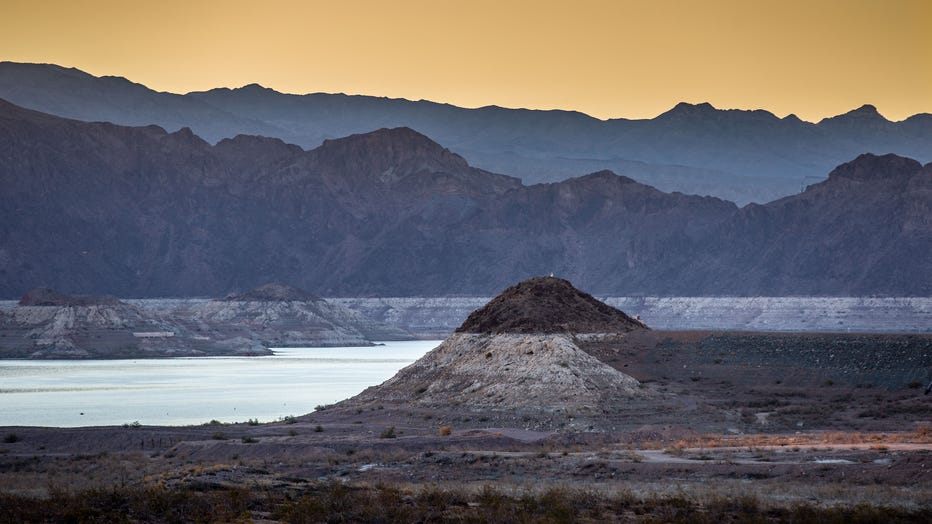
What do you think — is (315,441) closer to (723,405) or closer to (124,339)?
(723,405)

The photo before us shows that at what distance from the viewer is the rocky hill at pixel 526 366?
194 feet

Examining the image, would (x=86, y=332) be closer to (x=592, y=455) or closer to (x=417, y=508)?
(x=592, y=455)

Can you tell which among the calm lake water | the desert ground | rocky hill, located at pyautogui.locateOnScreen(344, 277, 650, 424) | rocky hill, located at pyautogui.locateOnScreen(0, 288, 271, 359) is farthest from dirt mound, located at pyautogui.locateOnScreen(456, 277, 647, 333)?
rocky hill, located at pyautogui.locateOnScreen(0, 288, 271, 359)

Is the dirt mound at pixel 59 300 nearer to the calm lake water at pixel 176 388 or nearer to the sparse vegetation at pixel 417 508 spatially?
the calm lake water at pixel 176 388

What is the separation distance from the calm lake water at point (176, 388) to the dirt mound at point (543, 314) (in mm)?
12440

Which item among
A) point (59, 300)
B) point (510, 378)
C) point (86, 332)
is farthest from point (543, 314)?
point (59, 300)

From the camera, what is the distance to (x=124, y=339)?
165625mm

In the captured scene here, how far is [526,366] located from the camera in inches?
2445

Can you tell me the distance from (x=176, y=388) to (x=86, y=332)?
215 ft

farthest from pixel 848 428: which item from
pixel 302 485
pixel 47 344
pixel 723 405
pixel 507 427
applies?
pixel 47 344

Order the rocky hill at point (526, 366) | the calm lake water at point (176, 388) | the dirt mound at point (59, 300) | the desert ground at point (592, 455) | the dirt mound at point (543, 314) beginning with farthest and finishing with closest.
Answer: the dirt mound at point (59, 300), the calm lake water at point (176, 388), the dirt mound at point (543, 314), the rocky hill at point (526, 366), the desert ground at point (592, 455)

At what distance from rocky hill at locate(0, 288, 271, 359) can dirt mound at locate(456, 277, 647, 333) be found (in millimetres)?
96638

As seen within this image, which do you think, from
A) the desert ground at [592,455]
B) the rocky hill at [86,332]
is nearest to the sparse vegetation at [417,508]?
the desert ground at [592,455]

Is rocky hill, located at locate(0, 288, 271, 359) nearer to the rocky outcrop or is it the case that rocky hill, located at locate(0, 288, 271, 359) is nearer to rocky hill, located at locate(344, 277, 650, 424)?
rocky hill, located at locate(344, 277, 650, 424)
